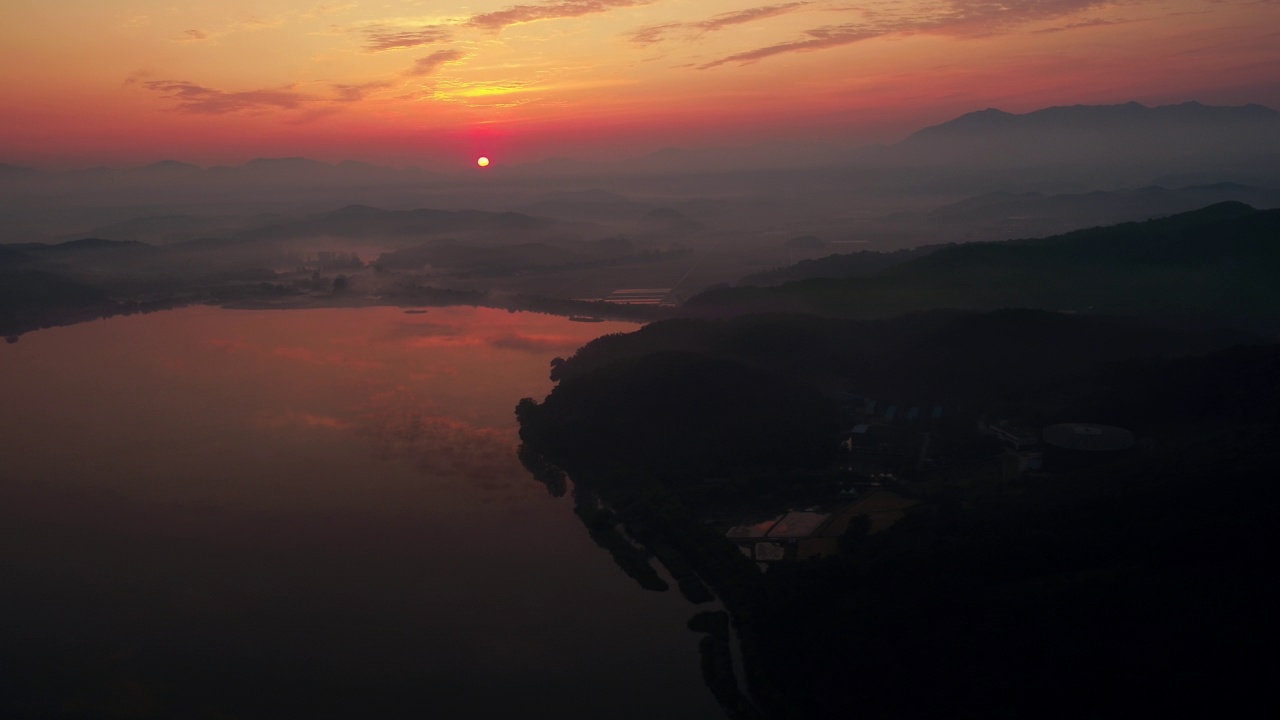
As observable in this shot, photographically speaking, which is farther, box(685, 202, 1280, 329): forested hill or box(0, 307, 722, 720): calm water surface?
box(685, 202, 1280, 329): forested hill

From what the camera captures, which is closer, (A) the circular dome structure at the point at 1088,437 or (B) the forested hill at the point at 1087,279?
(A) the circular dome structure at the point at 1088,437

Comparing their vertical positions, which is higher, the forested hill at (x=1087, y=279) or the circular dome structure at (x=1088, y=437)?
the forested hill at (x=1087, y=279)

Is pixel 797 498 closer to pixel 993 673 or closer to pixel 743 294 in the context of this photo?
pixel 993 673

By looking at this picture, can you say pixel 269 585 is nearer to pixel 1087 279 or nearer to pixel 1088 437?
pixel 1088 437

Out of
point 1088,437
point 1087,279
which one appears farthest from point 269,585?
point 1087,279

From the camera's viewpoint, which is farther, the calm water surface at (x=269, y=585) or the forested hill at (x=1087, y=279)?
the forested hill at (x=1087, y=279)

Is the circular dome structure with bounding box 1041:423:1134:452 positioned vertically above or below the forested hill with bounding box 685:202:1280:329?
below
